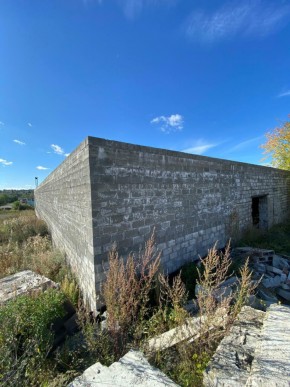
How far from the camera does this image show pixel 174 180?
16.2 ft

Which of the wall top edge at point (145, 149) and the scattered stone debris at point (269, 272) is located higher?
the wall top edge at point (145, 149)

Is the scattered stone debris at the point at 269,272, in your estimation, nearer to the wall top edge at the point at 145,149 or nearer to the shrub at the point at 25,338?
the wall top edge at the point at 145,149

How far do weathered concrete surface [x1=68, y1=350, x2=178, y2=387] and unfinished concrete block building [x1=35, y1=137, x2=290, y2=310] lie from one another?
4.99 ft

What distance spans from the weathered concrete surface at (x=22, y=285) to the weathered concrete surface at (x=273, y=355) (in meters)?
3.31

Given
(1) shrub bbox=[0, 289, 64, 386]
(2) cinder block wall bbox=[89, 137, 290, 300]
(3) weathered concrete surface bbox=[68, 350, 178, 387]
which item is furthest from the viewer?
(2) cinder block wall bbox=[89, 137, 290, 300]

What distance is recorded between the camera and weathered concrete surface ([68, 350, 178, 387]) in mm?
1732

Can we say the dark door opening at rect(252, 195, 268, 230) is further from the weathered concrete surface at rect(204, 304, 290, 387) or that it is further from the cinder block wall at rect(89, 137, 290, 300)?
the weathered concrete surface at rect(204, 304, 290, 387)

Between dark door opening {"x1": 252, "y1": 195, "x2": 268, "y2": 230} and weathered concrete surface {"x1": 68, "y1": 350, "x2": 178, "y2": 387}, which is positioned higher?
dark door opening {"x1": 252, "y1": 195, "x2": 268, "y2": 230}

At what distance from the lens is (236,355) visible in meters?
2.04

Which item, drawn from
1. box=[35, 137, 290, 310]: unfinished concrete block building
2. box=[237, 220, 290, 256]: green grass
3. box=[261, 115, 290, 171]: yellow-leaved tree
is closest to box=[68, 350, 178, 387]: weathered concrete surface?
box=[35, 137, 290, 310]: unfinished concrete block building

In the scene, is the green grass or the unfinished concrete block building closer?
the unfinished concrete block building

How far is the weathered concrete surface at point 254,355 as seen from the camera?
1677 mm

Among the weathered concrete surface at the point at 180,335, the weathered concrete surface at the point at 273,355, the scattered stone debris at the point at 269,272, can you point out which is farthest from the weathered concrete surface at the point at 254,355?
the scattered stone debris at the point at 269,272

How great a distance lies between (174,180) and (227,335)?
3275 mm
